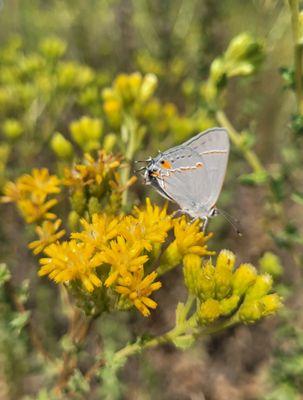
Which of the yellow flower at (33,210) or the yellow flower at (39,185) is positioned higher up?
the yellow flower at (39,185)

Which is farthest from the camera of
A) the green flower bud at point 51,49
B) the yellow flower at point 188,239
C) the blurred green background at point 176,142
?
the green flower bud at point 51,49

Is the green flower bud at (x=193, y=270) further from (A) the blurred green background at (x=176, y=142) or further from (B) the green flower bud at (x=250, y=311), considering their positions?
(A) the blurred green background at (x=176, y=142)

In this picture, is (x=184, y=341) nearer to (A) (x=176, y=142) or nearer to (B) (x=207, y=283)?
(B) (x=207, y=283)

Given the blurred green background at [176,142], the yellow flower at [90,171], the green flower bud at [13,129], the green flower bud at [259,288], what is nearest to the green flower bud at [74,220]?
the yellow flower at [90,171]

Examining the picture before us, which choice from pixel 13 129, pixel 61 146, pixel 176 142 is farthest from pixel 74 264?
pixel 13 129

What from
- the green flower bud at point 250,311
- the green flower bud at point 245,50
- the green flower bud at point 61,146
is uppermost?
the green flower bud at point 245,50

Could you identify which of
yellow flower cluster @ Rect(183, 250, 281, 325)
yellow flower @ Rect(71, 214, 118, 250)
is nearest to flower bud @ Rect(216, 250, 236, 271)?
yellow flower cluster @ Rect(183, 250, 281, 325)

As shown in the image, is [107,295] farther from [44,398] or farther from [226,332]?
[226,332]

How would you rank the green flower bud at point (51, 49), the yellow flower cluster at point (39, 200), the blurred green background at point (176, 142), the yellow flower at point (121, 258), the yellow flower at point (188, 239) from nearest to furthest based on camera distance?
the yellow flower at point (121, 258), the yellow flower at point (188, 239), the yellow flower cluster at point (39, 200), the blurred green background at point (176, 142), the green flower bud at point (51, 49)
